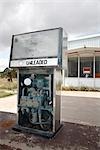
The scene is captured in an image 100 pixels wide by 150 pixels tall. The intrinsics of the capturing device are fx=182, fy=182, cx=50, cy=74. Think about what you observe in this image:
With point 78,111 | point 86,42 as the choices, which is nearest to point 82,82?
point 86,42

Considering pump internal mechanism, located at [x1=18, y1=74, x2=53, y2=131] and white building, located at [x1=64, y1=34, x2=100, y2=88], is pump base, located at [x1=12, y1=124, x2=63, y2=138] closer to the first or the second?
pump internal mechanism, located at [x1=18, y1=74, x2=53, y2=131]

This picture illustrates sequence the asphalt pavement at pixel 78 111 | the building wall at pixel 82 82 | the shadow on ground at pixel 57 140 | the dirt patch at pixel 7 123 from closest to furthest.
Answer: the shadow on ground at pixel 57 140 < the dirt patch at pixel 7 123 < the asphalt pavement at pixel 78 111 < the building wall at pixel 82 82

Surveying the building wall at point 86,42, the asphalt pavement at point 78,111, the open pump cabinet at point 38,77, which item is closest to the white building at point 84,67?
the building wall at point 86,42

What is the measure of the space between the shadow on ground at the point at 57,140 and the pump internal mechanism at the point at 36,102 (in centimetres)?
29

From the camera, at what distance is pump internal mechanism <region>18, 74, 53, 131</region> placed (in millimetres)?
3992

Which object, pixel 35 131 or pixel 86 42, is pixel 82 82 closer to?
pixel 86 42

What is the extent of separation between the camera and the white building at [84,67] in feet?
55.8

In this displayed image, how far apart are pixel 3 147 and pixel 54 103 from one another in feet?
4.37

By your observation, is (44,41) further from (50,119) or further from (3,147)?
(3,147)

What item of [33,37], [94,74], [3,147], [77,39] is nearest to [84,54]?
[94,74]

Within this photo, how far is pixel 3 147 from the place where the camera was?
3520 mm

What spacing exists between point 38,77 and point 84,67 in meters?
14.4

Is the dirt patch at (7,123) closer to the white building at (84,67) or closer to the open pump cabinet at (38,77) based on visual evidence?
the open pump cabinet at (38,77)

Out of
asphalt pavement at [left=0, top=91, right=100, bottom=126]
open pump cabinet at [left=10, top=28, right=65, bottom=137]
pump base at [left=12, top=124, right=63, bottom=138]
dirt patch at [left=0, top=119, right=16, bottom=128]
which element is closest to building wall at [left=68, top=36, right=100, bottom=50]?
asphalt pavement at [left=0, top=91, right=100, bottom=126]
